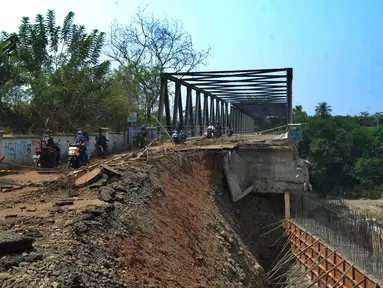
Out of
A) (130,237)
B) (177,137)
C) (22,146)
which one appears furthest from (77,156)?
(177,137)

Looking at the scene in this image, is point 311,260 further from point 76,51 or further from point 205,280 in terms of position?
point 76,51

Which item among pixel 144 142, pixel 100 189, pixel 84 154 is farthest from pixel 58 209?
pixel 144 142

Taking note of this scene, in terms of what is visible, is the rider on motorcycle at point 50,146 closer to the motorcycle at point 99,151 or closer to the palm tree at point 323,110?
the motorcycle at point 99,151

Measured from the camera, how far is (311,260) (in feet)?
50.1

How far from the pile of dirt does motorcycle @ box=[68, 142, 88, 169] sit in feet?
7.83

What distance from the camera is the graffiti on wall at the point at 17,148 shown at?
1459 cm

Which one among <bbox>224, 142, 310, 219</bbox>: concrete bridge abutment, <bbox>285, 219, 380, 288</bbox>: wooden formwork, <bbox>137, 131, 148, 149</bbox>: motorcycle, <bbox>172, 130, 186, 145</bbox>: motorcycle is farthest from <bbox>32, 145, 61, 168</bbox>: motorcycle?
<bbox>285, 219, 380, 288</bbox>: wooden formwork

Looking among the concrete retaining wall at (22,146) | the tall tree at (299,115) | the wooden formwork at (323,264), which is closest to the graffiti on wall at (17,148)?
the concrete retaining wall at (22,146)

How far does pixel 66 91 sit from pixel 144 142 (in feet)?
16.3

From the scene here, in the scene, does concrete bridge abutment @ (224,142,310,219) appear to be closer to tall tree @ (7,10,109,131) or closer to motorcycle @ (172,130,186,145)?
motorcycle @ (172,130,186,145)

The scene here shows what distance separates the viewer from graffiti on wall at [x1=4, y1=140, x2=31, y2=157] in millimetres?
14594

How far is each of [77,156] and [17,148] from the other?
2.97 meters

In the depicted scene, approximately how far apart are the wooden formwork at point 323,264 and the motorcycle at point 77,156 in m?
8.96

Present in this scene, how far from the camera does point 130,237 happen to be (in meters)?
7.12
